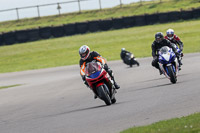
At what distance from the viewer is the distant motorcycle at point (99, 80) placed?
11.1 metres

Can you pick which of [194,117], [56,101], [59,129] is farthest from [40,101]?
[194,117]

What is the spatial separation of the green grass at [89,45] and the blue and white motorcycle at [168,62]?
17197 mm

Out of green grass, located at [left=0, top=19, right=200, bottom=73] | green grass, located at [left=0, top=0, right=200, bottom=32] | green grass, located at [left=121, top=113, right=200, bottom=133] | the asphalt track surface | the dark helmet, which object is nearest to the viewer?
green grass, located at [left=121, top=113, right=200, bottom=133]

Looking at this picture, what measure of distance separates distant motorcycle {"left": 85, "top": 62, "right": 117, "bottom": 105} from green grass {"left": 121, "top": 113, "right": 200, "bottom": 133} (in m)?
3.46

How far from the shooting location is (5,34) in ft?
142

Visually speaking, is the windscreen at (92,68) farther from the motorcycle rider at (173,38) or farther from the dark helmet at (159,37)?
the motorcycle rider at (173,38)

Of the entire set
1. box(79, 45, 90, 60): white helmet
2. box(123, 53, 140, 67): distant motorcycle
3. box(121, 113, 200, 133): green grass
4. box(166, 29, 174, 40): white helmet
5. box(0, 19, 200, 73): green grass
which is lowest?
box(0, 19, 200, 73): green grass

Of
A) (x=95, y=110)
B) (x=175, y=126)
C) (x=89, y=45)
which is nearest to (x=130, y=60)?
(x=95, y=110)

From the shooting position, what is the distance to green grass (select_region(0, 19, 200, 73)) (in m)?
34.4

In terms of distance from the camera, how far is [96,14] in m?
52.2

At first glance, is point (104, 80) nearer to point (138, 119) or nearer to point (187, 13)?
point (138, 119)

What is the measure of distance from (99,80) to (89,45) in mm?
29387

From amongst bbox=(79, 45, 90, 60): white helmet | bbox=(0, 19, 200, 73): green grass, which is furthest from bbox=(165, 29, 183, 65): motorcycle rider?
bbox=(0, 19, 200, 73): green grass

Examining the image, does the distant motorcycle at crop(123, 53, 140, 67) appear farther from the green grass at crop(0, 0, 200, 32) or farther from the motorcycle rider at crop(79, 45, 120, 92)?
the green grass at crop(0, 0, 200, 32)
